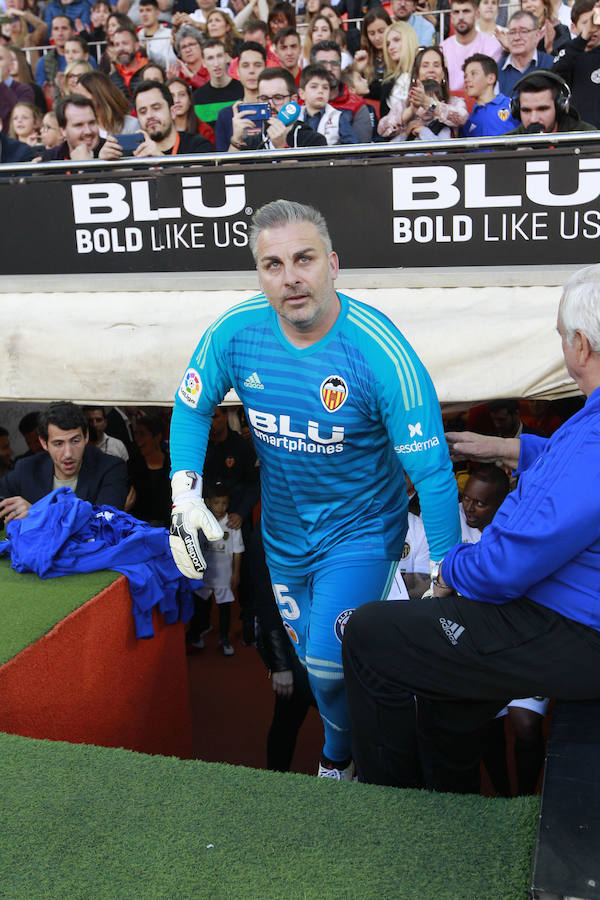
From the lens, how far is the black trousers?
2127 millimetres

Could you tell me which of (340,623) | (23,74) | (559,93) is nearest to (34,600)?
(340,623)

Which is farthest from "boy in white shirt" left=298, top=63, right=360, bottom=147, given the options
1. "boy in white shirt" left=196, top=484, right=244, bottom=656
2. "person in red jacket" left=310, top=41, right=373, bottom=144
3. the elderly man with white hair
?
the elderly man with white hair

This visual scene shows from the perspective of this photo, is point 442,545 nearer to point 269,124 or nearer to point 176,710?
point 176,710

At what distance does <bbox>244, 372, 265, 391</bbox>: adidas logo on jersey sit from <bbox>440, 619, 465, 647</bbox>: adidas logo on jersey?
47.4 inches

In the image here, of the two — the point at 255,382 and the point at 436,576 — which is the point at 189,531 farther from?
the point at 436,576

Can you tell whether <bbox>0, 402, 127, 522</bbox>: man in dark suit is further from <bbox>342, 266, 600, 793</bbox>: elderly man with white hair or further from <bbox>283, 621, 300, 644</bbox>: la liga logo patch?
<bbox>342, 266, 600, 793</bbox>: elderly man with white hair

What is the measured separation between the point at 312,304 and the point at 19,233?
127 inches

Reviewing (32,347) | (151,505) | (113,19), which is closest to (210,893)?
(32,347)

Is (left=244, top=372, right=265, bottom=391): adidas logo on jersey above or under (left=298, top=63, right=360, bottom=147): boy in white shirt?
under

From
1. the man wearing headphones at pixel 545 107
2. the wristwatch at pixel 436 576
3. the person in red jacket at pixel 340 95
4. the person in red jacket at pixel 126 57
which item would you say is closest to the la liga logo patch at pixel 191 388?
the wristwatch at pixel 436 576

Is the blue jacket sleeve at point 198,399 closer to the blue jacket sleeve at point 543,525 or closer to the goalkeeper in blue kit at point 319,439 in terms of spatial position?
the goalkeeper in blue kit at point 319,439

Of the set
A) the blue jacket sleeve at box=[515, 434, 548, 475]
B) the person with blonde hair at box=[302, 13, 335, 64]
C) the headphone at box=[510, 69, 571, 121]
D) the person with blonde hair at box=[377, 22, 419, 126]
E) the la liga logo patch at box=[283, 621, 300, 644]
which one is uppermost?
the person with blonde hair at box=[302, 13, 335, 64]

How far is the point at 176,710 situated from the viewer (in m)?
4.37

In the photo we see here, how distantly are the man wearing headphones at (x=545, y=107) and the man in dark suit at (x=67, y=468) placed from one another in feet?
9.80
